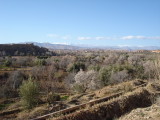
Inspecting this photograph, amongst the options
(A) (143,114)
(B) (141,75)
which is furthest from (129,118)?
(B) (141,75)

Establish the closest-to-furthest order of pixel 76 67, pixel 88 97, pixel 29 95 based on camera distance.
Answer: pixel 88 97
pixel 29 95
pixel 76 67

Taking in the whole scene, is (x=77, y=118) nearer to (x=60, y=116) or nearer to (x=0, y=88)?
(x=60, y=116)

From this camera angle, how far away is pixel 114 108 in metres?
10.8

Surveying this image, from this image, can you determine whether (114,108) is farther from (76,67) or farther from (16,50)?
(16,50)

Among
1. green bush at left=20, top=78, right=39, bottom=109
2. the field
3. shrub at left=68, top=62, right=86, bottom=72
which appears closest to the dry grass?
the field

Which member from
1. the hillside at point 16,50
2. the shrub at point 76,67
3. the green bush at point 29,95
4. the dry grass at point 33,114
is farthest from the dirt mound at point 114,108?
the hillside at point 16,50

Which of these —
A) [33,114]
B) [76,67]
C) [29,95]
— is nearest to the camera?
[33,114]

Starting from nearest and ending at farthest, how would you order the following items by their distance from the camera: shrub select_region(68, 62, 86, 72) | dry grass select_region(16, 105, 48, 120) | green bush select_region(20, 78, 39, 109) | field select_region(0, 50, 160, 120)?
field select_region(0, 50, 160, 120) → dry grass select_region(16, 105, 48, 120) → green bush select_region(20, 78, 39, 109) → shrub select_region(68, 62, 86, 72)

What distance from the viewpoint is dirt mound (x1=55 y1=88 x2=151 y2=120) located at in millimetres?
9227

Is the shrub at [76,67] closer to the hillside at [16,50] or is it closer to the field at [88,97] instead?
the field at [88,97]

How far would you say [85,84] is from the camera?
106 feet

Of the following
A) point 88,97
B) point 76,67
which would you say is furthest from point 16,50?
point 88,97

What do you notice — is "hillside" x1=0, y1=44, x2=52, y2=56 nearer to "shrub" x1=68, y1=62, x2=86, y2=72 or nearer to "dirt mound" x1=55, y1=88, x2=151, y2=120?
"shrub" x1=68, y1=62, x2=86, y2=72

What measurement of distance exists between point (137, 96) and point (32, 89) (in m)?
10.8
